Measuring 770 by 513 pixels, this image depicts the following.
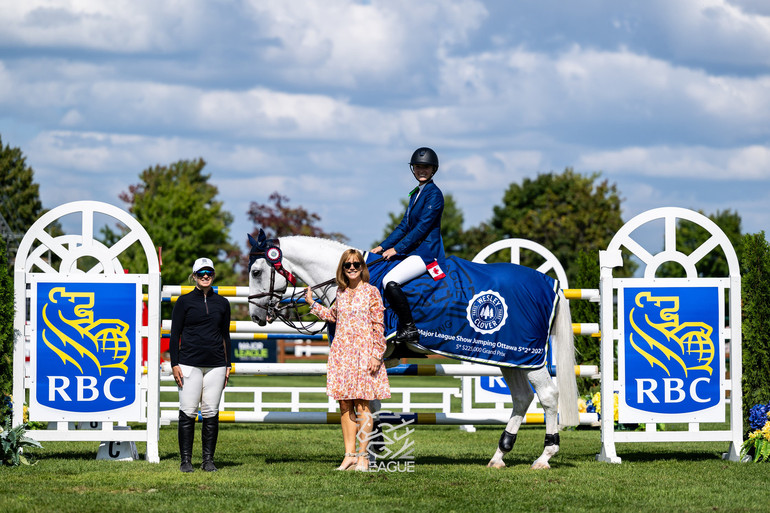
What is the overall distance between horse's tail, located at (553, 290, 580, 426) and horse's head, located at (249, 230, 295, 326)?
8.56 feet

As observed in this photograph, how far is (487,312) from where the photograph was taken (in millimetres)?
7930

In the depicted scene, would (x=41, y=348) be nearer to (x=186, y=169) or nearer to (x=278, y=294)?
(x=278, y=294)

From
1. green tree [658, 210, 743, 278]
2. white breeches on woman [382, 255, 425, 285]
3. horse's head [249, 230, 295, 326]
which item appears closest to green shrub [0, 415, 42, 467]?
horse's head [249, 230, 295, 326]

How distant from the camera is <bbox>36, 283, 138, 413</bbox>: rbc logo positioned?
8297 mm

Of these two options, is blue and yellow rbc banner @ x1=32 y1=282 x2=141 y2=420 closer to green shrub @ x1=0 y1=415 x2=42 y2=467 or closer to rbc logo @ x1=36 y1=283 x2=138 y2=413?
rbc logo @ x1=36 y1=283 x2=138 y2=413

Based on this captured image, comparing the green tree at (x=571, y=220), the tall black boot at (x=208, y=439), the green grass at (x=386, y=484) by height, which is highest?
the green tree at (x=571, y=220)

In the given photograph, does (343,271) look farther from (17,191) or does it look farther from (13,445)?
(17,191)

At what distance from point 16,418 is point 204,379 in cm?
196

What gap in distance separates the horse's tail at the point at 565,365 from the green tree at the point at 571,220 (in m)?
34.8

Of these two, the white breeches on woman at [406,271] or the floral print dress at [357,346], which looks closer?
the floral print dress at [357,346]

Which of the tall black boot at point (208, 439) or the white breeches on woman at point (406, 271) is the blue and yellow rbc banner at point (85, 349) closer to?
the tall black boot at point (208, 439)

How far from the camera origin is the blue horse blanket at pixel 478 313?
25.5 ft

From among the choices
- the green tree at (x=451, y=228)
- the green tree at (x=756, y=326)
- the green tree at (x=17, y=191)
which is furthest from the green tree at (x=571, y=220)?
the green tree at (x=756, y=326)

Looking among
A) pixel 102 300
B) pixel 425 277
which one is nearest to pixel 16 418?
pixel 102 300
